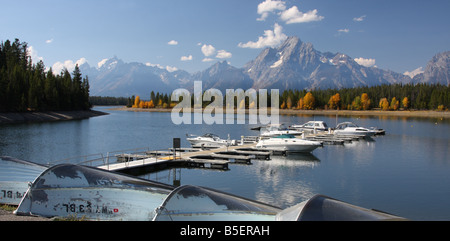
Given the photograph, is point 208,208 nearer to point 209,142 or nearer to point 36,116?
point 209,142

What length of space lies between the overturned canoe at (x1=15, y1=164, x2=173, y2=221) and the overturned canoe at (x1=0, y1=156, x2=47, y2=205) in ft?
7.49

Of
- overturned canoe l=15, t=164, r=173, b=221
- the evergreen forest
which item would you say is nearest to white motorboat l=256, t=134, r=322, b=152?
overturned canoe l=15, t=164, r=173, b=221

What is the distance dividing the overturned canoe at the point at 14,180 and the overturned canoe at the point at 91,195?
2.28 m

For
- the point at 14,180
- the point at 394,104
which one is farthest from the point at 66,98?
the point at 394,104

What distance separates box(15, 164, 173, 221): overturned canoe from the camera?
39.2 feet

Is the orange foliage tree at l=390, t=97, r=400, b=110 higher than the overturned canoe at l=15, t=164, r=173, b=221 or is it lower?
higher

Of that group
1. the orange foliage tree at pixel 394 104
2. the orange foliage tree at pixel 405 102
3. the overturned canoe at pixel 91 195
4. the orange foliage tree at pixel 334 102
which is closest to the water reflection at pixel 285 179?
the overturned canoe at pixel 91 195

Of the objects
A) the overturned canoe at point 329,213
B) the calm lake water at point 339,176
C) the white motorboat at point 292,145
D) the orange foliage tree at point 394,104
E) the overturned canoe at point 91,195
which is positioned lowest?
the calm lake water at point 339,176

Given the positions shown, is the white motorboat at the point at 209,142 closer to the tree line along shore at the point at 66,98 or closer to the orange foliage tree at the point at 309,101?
the tree line along shore at the point at 66,98

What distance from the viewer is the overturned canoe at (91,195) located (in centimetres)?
1196

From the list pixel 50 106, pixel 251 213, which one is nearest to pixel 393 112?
pixel 50 106

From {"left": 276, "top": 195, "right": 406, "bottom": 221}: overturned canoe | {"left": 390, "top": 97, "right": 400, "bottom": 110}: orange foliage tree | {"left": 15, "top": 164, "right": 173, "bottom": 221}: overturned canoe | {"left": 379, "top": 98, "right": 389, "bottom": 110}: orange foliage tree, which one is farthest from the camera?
{"left": 379, "top": 98, "right": 389, "bottom": 110}: orange foliage tree

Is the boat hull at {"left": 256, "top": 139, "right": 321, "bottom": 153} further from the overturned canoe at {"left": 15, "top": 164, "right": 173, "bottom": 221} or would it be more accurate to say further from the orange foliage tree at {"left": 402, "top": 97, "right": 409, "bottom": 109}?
the orange foliage tree at {"left": 402, "top": 97, "right": 409, "bottom": 109}
